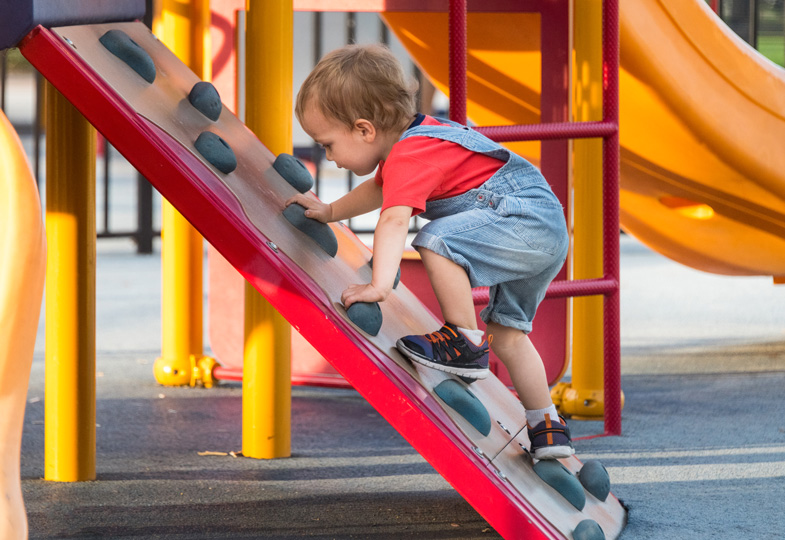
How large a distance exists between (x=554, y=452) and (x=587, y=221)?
3.27ft

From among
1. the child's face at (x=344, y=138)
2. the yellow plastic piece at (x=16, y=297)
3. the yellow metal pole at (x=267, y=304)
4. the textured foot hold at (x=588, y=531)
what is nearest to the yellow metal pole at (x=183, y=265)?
the yellow metal pole at (x=267, y=304)

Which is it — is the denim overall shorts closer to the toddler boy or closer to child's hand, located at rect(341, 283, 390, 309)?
the toddler boy

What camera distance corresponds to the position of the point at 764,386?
2809 mm

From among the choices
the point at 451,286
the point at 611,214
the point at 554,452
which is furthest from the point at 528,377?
the point at 611,214

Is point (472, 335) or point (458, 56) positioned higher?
point (458, 56)

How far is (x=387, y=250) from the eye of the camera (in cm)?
147

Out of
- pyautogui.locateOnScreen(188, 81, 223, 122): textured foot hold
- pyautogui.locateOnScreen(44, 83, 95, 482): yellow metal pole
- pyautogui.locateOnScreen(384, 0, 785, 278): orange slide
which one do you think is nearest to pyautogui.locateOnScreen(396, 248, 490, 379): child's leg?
pyautogui.locateOnScreen(188, 81, 223, 122): textured foot hold

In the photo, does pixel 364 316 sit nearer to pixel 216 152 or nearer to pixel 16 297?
pixel 216 152

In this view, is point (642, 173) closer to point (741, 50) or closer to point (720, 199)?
point (720, 199)

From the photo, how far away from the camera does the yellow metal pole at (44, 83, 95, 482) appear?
6.28 feet

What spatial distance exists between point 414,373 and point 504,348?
0.71ft

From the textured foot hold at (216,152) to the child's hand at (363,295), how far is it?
322 mm

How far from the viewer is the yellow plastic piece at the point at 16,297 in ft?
3.15

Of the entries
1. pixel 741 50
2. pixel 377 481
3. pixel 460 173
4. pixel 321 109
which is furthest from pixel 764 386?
pixel 321 109
